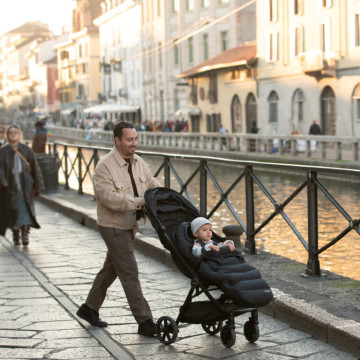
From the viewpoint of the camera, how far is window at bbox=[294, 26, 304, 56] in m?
43.4

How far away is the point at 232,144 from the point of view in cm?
4081

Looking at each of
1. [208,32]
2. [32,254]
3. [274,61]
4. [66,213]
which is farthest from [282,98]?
[32,254]

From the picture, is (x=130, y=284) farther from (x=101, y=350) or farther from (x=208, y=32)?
(x=208, y=32)

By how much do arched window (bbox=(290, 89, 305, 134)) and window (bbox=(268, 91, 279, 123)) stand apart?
6.88 feet

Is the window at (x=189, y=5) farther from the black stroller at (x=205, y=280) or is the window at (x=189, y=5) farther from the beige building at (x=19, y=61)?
the beige building at (x=19, y=61)

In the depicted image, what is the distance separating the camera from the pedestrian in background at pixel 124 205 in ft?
21.5

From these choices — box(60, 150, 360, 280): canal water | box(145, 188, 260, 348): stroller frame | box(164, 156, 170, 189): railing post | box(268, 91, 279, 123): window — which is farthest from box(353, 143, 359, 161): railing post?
box(145, 188, 260, 348): stroller frame

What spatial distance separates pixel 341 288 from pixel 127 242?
1.85 metres

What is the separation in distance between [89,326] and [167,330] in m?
0.84

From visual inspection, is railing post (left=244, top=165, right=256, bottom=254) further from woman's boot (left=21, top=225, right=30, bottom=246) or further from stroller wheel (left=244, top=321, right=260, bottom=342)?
woman's boot (left=21, top=225, right=30, bottom=246)

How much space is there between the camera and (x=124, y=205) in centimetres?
649

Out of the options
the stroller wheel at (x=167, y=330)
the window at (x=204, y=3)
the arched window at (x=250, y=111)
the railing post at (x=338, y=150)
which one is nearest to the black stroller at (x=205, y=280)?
the stroller wheel at (x=167, y=330)

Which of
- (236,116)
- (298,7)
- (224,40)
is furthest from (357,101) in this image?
(224,40)

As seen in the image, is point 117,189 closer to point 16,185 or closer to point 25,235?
point 25,235
